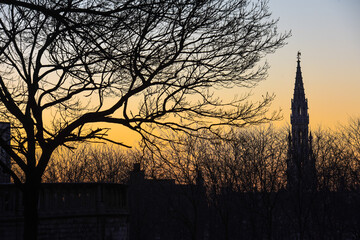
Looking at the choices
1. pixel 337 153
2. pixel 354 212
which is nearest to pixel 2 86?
pixel 337 153

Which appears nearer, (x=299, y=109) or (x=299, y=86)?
(x=299, y=86)

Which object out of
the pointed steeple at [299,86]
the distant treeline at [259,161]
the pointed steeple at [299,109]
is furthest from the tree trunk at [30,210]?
the pointed steeple at [299,109]

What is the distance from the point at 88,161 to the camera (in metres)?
80.6

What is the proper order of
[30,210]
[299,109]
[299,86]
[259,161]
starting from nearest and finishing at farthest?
[30,210]
[259,161]
[299,86]
[299,109]

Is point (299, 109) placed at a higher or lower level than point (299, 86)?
lower

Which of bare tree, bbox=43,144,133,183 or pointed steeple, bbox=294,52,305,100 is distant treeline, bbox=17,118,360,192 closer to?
bare tree, bbox=43,144,133,183

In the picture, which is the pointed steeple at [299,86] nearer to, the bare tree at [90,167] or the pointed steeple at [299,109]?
the pointed steeple at [299,109]

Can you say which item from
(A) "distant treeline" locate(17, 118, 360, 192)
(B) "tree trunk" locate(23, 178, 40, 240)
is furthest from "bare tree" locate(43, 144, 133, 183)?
(B) "tree trunk" locate(23, 178, 40, 240)

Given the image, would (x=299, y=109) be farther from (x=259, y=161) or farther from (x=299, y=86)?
(x=259, y=161)

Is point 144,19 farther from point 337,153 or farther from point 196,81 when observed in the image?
point 337,153

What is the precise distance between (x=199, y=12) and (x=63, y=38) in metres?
3.37

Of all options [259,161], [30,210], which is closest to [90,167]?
[259,161]

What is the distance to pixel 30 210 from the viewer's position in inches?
615

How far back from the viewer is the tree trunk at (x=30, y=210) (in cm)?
1557
